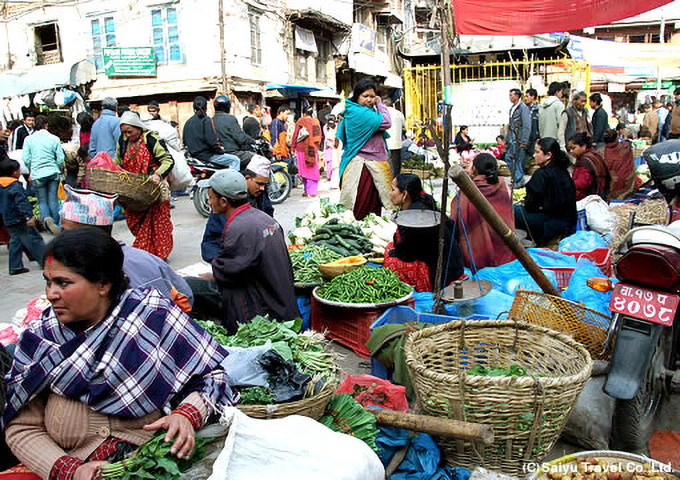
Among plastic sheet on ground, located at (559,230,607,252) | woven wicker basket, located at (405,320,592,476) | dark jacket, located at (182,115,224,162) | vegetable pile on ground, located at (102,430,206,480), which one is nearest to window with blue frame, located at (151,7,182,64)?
dark jacket, located at (182,115,224,162)

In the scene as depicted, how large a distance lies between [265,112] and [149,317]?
589 inches

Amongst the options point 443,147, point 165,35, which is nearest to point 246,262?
point 443,147

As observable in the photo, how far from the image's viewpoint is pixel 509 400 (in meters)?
2.31

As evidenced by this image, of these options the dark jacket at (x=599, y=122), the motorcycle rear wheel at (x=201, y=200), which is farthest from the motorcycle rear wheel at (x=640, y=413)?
the dark jacket at (x=599, y=122)

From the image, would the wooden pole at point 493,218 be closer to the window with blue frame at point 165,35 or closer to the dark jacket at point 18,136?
the dark jacket at point 18,136

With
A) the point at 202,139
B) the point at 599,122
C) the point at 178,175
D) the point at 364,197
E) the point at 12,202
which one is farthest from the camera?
the point at 599,122

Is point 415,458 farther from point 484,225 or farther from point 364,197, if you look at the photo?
point 364,197

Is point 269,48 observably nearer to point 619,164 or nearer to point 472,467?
point 619,164

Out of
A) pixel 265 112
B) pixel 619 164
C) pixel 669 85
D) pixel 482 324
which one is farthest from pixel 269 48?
pixel 669 85

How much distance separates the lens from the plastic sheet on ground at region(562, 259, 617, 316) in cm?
364

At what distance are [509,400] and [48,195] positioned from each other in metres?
7.74

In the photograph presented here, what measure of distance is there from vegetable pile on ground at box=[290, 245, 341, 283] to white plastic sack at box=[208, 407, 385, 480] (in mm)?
2951

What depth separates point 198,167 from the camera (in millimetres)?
9555

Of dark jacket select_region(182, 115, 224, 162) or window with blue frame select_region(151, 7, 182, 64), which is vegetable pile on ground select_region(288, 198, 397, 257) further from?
window with blue frame select_region(151, 7, 182, 64)
